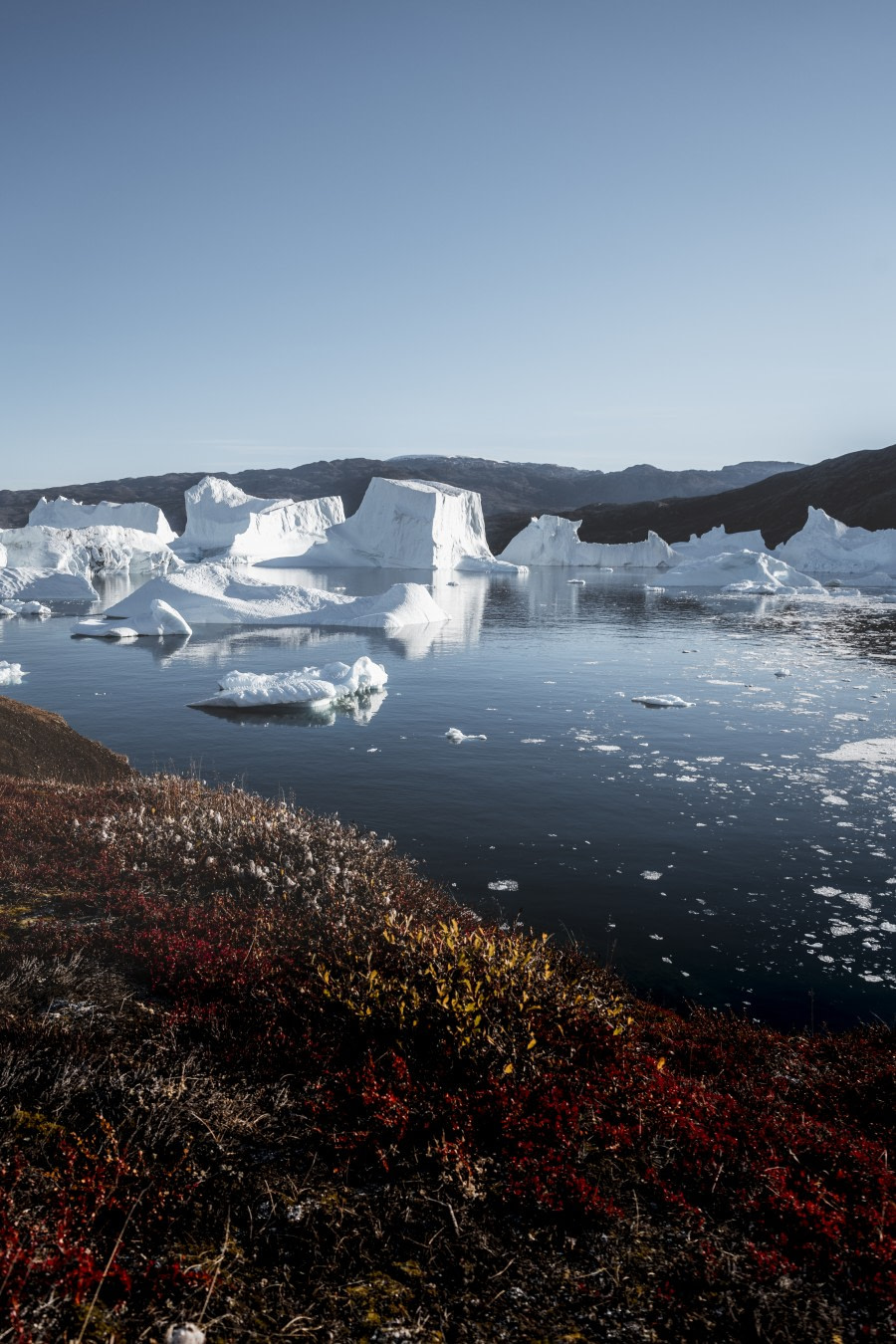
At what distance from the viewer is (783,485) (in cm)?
17075

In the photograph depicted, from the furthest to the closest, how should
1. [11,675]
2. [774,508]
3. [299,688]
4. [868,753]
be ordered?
[774,508] < [11,675] < [299,688] < [868,753]

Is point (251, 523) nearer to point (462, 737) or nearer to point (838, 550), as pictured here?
point (838, 550)

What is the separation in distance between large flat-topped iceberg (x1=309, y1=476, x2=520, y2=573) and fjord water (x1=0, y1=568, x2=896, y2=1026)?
55.6 meters

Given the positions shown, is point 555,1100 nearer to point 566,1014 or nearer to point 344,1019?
point 566,1014

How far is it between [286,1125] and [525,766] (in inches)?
505

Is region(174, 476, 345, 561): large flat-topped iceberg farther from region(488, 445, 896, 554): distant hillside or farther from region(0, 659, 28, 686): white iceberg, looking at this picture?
region(0, 659, 28, 686): white iceberg

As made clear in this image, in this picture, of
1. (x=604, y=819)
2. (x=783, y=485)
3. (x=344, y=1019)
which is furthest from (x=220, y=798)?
(x=783, y=485)

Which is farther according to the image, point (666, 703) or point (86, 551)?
point (86, 551)

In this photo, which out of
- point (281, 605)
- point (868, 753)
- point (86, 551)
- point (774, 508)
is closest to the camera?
point (868, 753)

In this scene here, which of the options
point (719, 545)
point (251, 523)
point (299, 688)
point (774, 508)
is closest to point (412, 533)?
point (251, 523)

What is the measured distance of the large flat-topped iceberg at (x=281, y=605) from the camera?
4453 cm

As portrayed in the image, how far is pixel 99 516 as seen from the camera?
107938 millimetres

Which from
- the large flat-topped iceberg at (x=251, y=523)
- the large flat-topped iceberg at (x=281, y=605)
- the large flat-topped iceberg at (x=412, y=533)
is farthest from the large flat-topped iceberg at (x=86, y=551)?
the large flat-topped iceberg at (x=281, y=605)

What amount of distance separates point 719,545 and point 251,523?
199 ft
